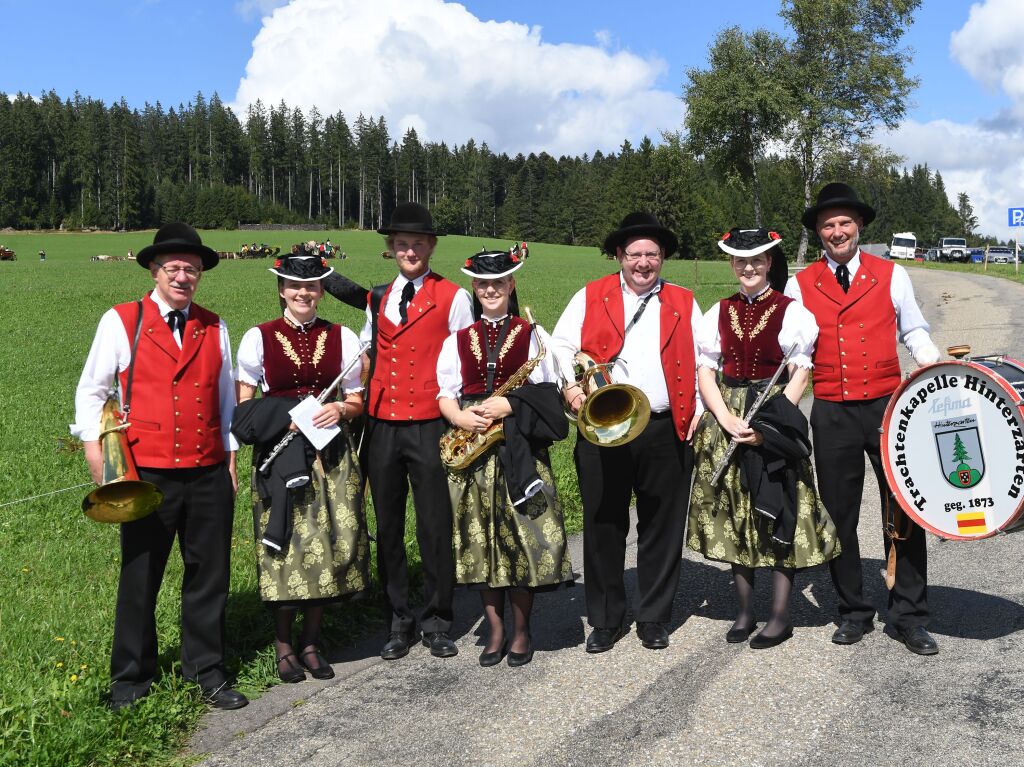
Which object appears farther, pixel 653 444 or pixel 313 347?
pixel 653 444

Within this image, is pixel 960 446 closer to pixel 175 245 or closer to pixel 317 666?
pixel 317 666

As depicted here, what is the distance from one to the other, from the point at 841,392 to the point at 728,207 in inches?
4233

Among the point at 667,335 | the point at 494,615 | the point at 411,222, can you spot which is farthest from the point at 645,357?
the point at 494,615

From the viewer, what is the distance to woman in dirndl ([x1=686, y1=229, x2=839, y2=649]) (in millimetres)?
5070

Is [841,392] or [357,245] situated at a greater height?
[357,245]

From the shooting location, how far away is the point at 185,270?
4570mm

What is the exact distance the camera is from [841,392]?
516 cm

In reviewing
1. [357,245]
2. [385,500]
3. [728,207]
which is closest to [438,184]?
[728,207]

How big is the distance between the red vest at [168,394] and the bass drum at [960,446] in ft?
11.2

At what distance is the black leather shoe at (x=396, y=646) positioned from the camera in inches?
204

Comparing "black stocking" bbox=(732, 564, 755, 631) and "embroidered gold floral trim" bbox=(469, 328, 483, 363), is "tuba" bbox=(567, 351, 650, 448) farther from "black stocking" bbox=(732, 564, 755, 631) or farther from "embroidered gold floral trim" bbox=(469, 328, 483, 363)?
"black stocking" bbox=(732, 564, 755, 631)

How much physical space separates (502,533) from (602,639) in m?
0.83

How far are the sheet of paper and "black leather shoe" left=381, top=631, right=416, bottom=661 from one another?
1.22 metres

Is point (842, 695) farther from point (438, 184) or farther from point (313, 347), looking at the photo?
point (438, 184)
